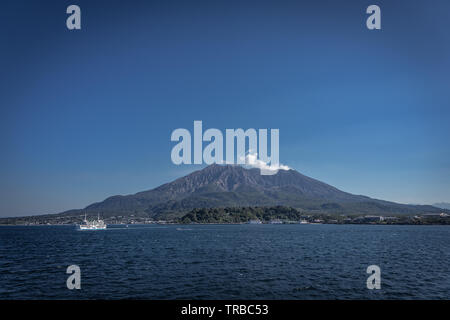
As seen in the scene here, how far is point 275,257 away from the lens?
51.3 m

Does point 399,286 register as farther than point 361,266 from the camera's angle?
No

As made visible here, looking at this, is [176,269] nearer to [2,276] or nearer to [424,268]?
[2,276]

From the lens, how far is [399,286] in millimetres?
30922
